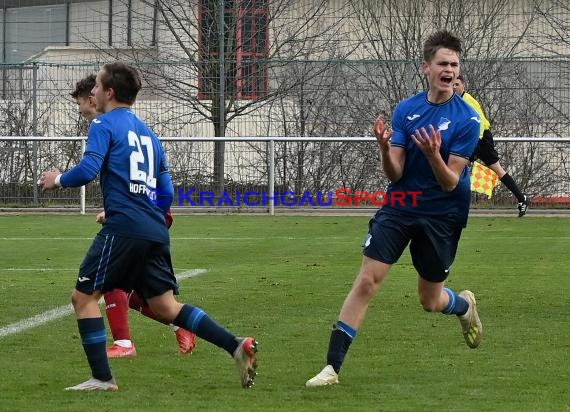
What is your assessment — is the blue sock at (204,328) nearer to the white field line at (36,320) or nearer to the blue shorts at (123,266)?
the blue shorts at (123,266)

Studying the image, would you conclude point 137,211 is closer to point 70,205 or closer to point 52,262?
point 52,262

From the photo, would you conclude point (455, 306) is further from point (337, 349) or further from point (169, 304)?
point (169, 304)

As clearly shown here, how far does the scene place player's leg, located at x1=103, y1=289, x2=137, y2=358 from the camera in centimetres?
739

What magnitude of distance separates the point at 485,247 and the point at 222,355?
29.4ft

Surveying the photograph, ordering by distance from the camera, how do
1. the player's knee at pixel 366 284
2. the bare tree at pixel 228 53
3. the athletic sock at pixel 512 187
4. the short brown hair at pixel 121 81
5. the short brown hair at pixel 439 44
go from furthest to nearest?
the bare tree at pixel 228 53 < the athletic sock at pixel 512 187 < the short brown hair at pixel 439 44 < the player's knee at pixel 366 284 < the short brown hair at pixel 121 81

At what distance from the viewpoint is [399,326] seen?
865 cm

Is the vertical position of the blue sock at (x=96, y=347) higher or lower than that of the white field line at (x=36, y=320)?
higher

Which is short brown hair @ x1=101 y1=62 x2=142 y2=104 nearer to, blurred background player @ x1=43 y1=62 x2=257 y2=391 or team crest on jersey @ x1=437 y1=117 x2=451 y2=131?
blurred background player @ x1=43 y1=62 x2=257 y2=391

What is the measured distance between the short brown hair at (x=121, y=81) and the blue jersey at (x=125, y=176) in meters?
0.09

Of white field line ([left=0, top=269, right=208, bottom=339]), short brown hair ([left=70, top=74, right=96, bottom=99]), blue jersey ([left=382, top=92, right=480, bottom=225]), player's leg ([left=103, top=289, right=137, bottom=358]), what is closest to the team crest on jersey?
blue jersey ([left=382, top=92, right=480, bottom=225])

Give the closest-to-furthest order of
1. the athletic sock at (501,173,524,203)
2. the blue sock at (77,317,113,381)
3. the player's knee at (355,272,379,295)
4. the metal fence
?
1. the blue sock at (77,317,113,381)
2. the player's knee at (355,272,379,295)
3. the athletic sock at (501,173,524,203)
4. the metal fence

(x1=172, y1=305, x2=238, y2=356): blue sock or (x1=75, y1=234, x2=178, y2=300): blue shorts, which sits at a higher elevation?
(x1=75, y1=234, x2=178, y2=300): blue shorts

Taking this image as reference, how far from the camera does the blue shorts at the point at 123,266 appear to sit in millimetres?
6250

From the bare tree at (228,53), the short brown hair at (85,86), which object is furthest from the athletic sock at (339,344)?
the bare tree at (228,53)
